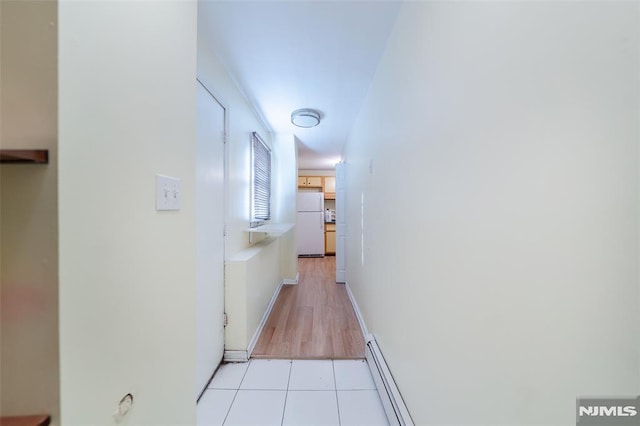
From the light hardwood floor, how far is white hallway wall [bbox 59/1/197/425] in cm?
118

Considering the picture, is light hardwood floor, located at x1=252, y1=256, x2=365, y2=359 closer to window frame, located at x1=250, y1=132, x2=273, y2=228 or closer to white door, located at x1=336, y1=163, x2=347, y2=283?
white door, located at x1=336, y1=163, x2=347, y2=283

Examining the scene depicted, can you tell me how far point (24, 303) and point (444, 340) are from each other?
3.83ft

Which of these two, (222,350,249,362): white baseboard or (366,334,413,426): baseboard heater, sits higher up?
(366,334,413,426): baseboard heater

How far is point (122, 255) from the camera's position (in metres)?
0.62

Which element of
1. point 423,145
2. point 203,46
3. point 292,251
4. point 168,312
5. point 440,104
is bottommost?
point 292,251

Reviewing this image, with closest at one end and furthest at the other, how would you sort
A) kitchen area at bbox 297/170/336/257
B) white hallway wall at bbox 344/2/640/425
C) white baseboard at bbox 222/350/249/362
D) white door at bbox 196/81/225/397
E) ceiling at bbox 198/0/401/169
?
white hallway wall at bbox 344/2/640/425 < ceiling at bbox 198/0/401/169 < white door at bbox 196/81/225/397 < white baseboard at bbox 222/350/249/362 < kitchen area at bbox 297/170/336/257

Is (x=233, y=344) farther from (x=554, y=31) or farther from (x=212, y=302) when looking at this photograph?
(x=554, y=31)

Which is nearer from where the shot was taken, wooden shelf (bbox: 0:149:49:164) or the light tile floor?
wooden shelf (bbox: 0:149:49:164)

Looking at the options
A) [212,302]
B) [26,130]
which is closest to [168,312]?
[26,130]

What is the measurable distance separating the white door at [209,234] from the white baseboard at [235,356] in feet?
0.17

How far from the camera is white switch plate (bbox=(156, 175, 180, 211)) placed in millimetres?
773

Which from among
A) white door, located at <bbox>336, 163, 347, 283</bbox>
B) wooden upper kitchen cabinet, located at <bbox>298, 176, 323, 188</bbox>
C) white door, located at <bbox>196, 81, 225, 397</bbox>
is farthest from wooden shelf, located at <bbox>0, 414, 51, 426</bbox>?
wooden upper kitchen cabinet, located at <bbox>298, 176, 323, 188</bbox>

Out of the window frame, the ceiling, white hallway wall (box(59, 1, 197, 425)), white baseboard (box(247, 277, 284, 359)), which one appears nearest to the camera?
white hallway wall (box(59, 1, 197, 425))

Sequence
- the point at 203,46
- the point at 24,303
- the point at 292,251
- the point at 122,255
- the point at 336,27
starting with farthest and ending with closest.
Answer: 1. the point at 292,251
2. the point at 203,46
3. the point at 336,27
4. the point at 122,255
5. the point at 24,303
